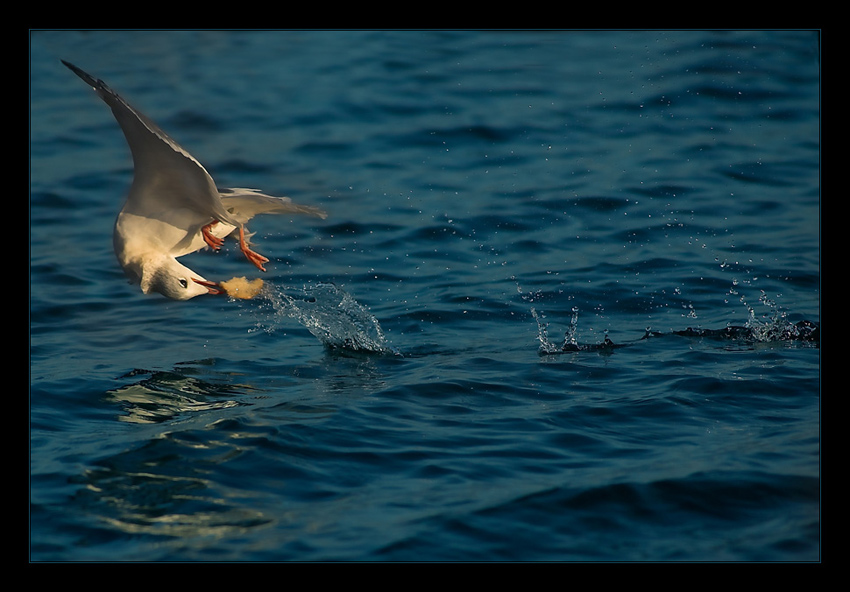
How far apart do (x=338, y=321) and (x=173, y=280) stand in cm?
132

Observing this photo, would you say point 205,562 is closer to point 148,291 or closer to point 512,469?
point 512,469

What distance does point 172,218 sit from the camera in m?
5.71

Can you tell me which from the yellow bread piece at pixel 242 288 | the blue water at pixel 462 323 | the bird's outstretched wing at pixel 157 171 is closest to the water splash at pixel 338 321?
the blue water at pixel 462 323

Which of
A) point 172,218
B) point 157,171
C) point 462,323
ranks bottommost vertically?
point 462,323

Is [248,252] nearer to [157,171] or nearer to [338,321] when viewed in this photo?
[157,171]

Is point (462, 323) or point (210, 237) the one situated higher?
point (210, 237)

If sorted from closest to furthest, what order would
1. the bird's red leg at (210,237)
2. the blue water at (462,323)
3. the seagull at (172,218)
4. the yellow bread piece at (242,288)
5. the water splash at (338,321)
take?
the blue water at (462,323) < the seagull at (172,218) < the yellow bread piece at (242,288) < the bird's red leg at (210,237) < the water splash at (338,321)

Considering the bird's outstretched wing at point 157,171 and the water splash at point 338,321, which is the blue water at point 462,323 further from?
the bird's outstretched wing at point 157,171

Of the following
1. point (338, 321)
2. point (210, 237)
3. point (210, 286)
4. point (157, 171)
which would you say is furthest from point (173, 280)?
point (338, 321)

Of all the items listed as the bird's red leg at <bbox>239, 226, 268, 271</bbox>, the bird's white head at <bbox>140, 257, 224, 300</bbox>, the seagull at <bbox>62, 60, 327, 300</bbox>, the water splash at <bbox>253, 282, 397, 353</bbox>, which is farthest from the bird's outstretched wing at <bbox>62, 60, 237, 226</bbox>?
the water splash at <bbox>253, 282, 397, 353</bbox>

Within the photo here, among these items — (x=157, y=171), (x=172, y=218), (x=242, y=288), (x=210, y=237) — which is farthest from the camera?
(x=210, y=237)

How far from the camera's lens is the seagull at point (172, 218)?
5.27 m

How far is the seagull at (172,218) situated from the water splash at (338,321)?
2.35 ft

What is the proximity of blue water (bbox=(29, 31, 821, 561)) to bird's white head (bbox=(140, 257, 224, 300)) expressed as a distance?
2.09 ft
